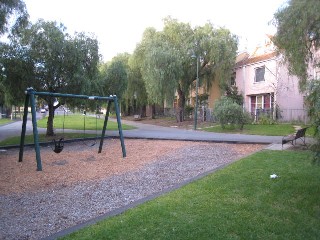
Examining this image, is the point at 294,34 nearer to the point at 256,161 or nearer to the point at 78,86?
the point at 256,161

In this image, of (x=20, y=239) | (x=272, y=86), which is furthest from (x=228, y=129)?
(x=20, y=239)

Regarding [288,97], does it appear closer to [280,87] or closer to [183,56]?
[280,87]

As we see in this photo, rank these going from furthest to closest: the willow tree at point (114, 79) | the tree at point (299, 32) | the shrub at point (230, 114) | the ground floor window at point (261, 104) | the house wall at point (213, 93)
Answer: the house wall at point (213, 93), the ground floor window at point (261, 104), the shrub at point (230, 114), the willow tree at point (114, 79), the tree at point (299, 32)

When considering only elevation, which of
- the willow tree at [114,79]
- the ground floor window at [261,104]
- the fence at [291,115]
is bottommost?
the fence at [291,115]

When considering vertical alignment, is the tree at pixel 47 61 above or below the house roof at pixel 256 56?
below

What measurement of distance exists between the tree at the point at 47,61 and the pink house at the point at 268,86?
46.4ft

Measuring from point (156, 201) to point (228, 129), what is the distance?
18.1 m

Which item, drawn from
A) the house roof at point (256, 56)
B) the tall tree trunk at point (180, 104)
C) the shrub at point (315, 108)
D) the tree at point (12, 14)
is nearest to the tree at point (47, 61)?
the tree at point (12, 14)

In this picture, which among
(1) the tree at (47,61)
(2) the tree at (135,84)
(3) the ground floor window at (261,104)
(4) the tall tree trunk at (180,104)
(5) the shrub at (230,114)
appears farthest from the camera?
(2) the tree at (135,84)

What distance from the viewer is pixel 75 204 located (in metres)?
6.09

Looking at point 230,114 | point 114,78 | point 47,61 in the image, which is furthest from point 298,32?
point 47,61

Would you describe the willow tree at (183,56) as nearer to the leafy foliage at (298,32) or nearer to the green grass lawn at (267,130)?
the green grass lawn at (267,130)

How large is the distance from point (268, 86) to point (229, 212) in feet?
82.5

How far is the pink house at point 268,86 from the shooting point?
26.1 m
